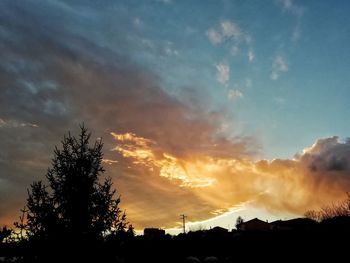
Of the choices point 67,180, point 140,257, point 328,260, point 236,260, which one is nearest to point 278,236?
point 236,260

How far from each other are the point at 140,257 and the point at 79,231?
42.0 ft

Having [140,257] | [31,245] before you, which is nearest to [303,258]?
[140,257]

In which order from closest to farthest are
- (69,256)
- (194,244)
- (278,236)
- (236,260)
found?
(69,256)
(236,260)
(278,236)
(194,244)

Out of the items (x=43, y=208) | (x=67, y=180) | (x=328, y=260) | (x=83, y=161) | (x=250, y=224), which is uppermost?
(x=250, y=224)

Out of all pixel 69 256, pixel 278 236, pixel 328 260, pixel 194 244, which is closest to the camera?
pixel 69 256

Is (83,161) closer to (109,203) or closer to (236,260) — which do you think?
(109,203)

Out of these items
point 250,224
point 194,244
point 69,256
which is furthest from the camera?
point 250,224

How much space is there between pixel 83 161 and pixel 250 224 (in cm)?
6956

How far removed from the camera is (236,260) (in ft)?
84.2

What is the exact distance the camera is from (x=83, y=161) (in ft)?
56.0

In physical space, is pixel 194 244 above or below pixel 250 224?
below

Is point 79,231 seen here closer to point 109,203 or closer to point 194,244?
point 109,203

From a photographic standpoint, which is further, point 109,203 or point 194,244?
point 194,244

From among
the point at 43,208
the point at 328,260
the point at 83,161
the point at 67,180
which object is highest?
the point at 83,161
